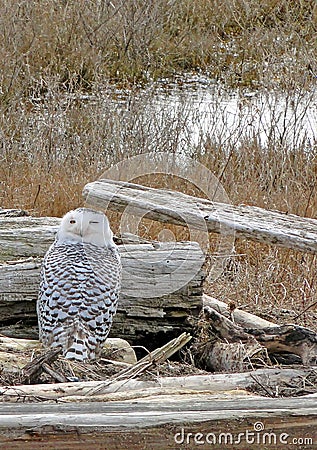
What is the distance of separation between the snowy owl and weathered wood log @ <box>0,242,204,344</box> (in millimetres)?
203

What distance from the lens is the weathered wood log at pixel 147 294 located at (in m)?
3.37

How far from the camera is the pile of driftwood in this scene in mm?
2523

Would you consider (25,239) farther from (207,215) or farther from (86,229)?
(207,215)

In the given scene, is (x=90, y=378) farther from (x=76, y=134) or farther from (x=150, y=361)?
(x=76, y=134)

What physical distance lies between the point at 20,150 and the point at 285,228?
3592mm

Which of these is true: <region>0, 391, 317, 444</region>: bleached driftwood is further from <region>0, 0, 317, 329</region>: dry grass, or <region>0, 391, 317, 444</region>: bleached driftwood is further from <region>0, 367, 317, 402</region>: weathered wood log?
<region>0, 0, 317, 329</region>: dry grass

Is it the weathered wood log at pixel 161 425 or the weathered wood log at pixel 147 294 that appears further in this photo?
the weathered wood log at pixel 147 294

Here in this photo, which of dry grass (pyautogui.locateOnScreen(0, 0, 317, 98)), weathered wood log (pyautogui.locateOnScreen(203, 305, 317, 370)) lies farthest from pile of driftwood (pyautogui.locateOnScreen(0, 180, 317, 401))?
dry grass (pyautogui.locateOnScreen(0, 0, 317, 98))

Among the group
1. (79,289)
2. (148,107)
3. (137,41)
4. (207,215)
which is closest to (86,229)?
(79,289)

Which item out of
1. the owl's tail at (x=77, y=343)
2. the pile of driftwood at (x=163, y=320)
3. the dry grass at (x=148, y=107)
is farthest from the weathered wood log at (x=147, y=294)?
the dry grass at (x=148, y=107)

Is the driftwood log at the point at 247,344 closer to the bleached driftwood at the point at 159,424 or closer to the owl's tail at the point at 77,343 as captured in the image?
the owl's tail at the point at 77,343

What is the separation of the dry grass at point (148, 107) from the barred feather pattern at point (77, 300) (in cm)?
106

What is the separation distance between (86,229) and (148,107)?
167 inches

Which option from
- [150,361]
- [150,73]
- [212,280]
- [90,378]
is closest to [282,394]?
[150,361]
